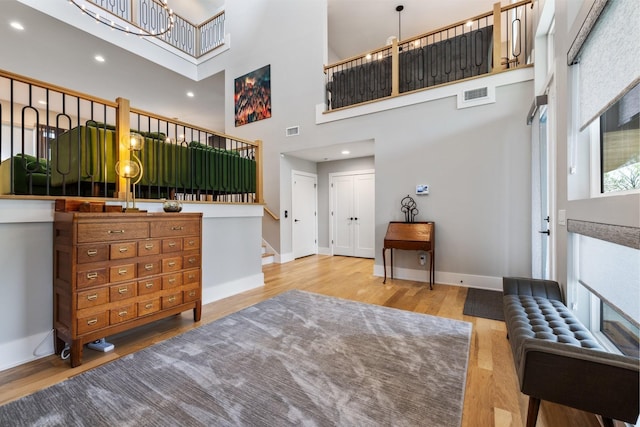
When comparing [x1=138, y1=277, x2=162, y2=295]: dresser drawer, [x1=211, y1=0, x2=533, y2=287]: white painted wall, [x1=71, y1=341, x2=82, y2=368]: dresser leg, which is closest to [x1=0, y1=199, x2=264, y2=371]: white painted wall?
[x1=71, y1=341, x2=82, y2=368]: dresser leg

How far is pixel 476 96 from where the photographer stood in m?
4.07

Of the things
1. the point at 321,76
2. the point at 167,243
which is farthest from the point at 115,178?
the point at 321,76

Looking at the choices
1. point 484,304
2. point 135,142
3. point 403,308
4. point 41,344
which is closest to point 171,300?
point 41,344

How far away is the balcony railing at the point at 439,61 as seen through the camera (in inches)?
164

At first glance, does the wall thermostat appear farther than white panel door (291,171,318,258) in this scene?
No

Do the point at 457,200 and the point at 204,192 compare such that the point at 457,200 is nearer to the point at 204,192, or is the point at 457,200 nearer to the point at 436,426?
the point at 436,426

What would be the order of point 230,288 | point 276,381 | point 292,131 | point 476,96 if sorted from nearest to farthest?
point 276,381
point 230,288
point 476,96
point 292,131

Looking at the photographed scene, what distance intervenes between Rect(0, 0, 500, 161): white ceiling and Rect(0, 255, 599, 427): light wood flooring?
9.26 ft

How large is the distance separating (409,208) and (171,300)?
3659 millimetres

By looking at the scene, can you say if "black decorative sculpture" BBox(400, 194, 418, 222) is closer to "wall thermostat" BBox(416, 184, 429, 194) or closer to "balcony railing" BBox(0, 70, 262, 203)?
"wall thermostat" BBox(416, 184, 429, 194)

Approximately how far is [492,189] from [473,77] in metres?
1.71

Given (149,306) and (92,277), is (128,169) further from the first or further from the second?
(149,306)

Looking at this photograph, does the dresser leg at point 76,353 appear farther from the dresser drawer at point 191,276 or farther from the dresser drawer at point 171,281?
the dresser drawer at point 191,276

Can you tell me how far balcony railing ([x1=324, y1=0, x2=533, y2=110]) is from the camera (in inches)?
164
